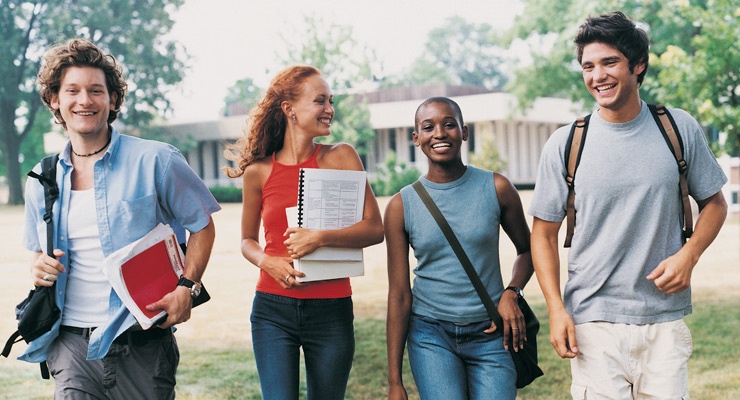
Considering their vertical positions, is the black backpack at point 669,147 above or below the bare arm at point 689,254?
above

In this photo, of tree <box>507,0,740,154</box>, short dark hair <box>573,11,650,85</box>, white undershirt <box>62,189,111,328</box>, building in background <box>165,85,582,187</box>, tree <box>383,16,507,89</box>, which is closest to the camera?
short dark hair <box>573,11,650,85</box>

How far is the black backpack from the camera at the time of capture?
137 inches

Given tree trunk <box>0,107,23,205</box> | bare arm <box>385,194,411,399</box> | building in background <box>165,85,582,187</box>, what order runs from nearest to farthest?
bare arm <box>385,194,411,399</box>
building in background <box>165,85,582,187</box>
tree trunk <box>0,107,23,205</box>

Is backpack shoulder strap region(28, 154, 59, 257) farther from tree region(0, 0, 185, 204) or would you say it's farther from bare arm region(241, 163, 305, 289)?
tree region(0, 0, 185, 204)

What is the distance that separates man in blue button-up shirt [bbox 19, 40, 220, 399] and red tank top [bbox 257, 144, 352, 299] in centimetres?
40

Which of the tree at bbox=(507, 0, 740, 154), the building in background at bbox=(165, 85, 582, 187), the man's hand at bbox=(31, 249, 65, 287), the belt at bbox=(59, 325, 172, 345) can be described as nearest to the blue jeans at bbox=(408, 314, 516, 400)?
the belt at bbox=(59, 325, 172, 345)

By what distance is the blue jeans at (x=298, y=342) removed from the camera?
4000mm

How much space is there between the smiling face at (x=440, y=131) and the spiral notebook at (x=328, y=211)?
1.16ft

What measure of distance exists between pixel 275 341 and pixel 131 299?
29.3 inches

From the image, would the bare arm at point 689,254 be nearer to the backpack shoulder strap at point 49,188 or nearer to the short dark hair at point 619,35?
the short dark hair at point 619,35

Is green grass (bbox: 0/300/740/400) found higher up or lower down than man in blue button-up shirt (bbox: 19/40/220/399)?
lower down

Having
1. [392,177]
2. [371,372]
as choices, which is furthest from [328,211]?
[392,177]

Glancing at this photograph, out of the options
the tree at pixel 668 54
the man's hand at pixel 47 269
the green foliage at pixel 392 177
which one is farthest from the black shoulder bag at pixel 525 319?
the green foliage at pixel 392 177

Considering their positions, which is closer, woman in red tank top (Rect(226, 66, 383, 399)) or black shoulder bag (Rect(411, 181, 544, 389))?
black shoulder bag (Rect(411, 181, 544, 389))
